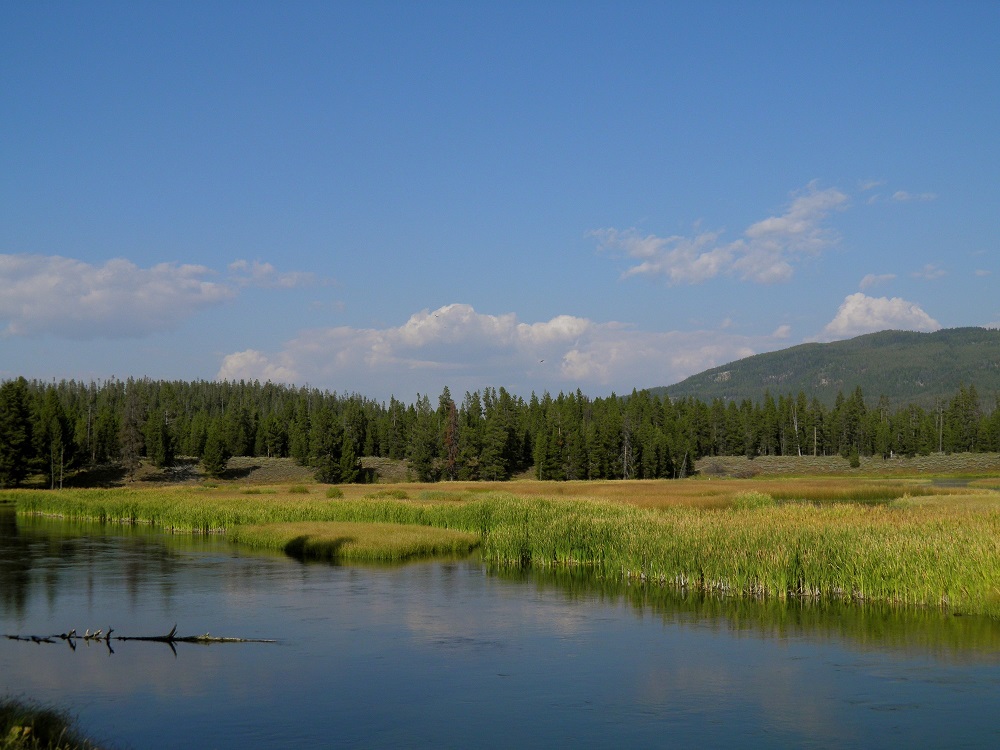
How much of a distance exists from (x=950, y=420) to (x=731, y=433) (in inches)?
1661

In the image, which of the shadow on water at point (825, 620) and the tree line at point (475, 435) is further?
the tree line at point (475, 435)

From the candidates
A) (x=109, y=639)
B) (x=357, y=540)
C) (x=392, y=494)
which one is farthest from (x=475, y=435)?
(x=109, y=639)

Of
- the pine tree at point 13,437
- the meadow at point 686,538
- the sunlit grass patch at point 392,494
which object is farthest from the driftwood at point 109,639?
the pine tree at point 13,437

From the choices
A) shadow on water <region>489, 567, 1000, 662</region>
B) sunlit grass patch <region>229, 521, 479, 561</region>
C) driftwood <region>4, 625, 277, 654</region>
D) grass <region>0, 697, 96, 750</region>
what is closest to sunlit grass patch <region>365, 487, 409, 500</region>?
sunlit grass patch <region>229, 521, 479, 561</region>

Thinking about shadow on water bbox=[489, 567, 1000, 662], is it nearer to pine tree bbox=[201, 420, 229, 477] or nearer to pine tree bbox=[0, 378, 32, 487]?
pine tree bbox=[0, 378, 32, 487]

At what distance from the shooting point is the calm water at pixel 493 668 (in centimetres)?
1742

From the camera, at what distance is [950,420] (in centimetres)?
16700

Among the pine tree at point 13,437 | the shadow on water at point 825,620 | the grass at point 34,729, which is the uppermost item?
Answer: the pine tree at point 13,437

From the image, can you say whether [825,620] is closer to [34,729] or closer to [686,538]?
[686,538]

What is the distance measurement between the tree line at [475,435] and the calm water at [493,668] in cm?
8507

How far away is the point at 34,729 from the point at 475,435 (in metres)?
119

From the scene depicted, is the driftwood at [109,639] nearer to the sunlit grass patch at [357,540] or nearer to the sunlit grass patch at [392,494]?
the sunlit grass patch at [357,540]

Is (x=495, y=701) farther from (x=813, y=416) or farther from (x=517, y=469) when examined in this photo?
(x=813, y=416)

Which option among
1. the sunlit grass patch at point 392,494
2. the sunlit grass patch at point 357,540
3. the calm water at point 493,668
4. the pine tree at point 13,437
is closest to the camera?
the calm water at point 493,668
